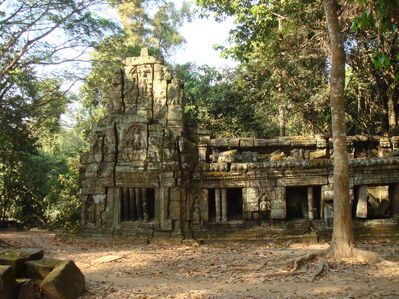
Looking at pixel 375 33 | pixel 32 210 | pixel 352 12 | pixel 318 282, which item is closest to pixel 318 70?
pixel 375 33

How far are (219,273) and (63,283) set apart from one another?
122 inches

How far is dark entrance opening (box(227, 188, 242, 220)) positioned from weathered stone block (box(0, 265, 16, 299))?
7993mm

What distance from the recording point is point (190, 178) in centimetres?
1205

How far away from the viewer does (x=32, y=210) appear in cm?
1819

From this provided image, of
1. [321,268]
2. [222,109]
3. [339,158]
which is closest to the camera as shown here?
[321,268]

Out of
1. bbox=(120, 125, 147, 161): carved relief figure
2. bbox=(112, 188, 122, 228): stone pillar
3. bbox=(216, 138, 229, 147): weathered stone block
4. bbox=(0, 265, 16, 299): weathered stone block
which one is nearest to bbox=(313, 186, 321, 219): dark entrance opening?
bbox=(216, 138, 229, 147): weathered stone block

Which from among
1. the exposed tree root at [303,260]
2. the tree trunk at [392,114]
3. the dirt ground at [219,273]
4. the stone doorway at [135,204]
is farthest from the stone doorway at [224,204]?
the tree trunk at [392,114]

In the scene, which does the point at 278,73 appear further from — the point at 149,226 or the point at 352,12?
the point at 149,226

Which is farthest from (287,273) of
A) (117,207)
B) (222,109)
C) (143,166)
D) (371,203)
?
(222,109)

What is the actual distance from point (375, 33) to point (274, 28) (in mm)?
3879

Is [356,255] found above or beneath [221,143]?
beneath

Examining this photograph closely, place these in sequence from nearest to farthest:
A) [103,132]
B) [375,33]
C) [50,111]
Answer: [103,132] < [375,33] < [50,111]

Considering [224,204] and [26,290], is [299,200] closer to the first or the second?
[224,204]

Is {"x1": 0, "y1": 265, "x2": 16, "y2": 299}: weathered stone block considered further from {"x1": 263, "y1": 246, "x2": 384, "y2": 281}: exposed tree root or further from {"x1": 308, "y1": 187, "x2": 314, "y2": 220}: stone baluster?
{"x1": 308, "y1": 187, "x2": 314, "y2": 220}: stone baluster
